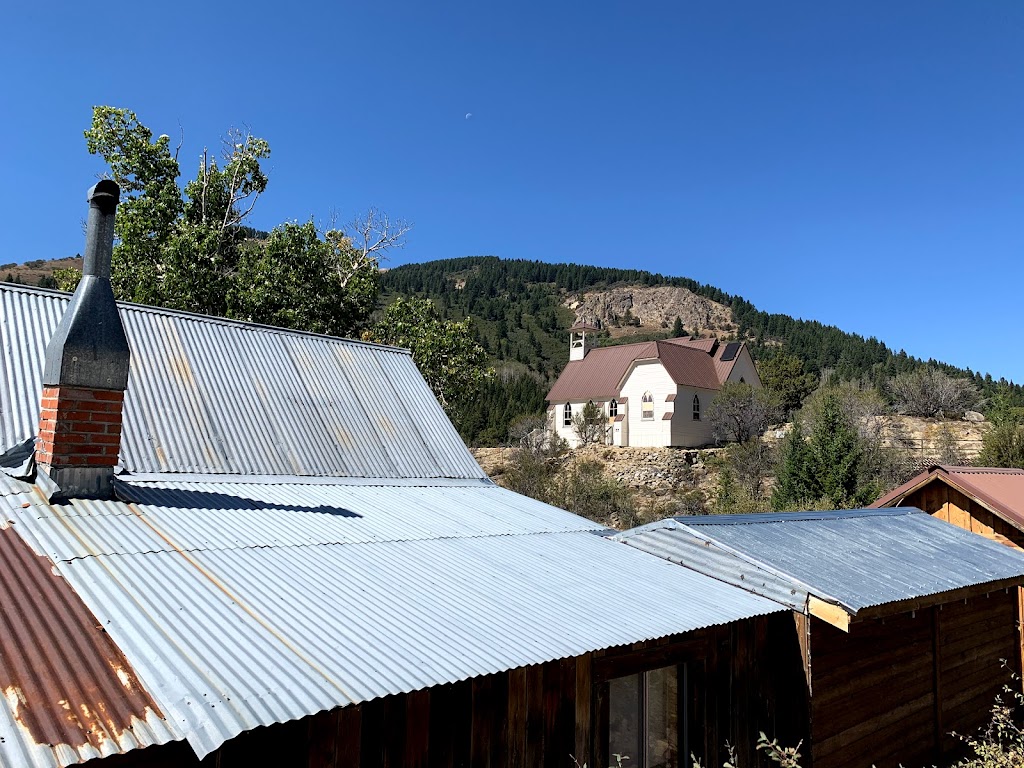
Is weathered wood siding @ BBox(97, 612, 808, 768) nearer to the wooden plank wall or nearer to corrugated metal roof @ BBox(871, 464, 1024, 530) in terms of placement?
the wooden plank wall

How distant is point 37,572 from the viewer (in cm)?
395

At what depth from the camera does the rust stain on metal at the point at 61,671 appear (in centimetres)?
289

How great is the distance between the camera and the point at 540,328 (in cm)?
9919

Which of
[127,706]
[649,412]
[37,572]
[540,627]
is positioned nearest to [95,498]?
[37,572]

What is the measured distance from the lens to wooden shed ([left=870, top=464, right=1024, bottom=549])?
1109 cm

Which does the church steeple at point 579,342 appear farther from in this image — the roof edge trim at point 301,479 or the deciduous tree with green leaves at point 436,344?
the roof edge trim at point 301,479

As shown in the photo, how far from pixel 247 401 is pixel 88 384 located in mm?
3496

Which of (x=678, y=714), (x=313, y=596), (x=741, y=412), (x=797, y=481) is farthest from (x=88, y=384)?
(x=741, y=412)

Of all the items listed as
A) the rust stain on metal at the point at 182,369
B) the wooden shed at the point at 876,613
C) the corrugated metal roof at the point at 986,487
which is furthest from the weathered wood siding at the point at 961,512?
the rust stain on metal at the point at 182,369

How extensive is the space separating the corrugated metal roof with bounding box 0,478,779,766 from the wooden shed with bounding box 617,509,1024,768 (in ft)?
1.55

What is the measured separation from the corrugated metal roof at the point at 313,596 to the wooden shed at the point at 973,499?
7174mm

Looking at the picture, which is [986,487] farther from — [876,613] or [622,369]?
[622,369]

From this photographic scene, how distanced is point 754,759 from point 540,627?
332cm

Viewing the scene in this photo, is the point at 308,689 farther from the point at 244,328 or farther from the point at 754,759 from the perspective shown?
the point at 244,328
